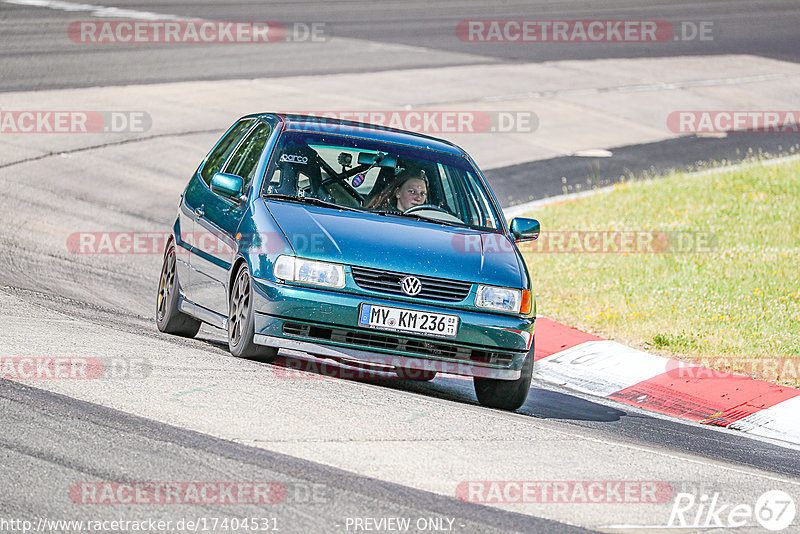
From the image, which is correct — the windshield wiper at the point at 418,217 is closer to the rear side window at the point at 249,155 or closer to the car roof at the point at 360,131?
the car roof at the point at 360,131

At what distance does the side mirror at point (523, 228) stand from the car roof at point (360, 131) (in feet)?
2.68

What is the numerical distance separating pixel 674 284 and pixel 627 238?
2.33 metres

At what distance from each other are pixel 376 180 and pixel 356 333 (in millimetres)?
1605

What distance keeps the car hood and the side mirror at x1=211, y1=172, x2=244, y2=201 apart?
12.5 inches

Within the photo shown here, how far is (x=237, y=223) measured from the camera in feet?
27.5

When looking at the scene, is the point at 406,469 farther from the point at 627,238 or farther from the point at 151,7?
the point at 151,7

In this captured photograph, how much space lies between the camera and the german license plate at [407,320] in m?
7.62

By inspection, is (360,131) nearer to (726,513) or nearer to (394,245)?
(394,245)

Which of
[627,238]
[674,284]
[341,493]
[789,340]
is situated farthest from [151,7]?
[341,493]

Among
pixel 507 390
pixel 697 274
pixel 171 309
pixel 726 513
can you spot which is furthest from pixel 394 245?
pixel 697 274

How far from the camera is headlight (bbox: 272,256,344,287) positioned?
7.62 meters

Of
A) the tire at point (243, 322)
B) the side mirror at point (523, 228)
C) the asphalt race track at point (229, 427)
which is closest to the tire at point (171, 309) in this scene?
the asphalt race track at point (229, 427)

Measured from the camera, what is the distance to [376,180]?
29.2 feet

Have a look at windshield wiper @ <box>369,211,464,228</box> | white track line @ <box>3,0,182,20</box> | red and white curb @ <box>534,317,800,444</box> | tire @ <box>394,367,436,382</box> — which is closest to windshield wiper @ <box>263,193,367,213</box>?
windshield wiper @ <box>369,211,464,228</box>
